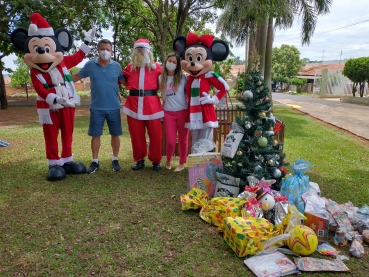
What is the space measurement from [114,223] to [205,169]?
1.24 m

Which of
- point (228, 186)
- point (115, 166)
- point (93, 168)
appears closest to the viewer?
point (228, 186)

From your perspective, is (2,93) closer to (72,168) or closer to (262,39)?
(262,39)

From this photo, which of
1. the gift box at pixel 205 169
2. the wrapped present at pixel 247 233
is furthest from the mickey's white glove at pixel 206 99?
the wrapped present at pixel 247 233

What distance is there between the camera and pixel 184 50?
4.34m

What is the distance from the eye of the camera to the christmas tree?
3438 mm

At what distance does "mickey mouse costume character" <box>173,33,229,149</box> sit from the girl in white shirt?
0.38 feet

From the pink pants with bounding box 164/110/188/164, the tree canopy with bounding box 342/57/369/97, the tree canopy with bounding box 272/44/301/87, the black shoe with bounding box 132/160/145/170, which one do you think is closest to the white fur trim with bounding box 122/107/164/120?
the pink pants with bounding box 164/110/188/164

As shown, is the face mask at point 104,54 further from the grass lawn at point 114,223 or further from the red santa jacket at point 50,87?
the grass lawn at point 114,223

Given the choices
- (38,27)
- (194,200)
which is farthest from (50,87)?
(194,200)

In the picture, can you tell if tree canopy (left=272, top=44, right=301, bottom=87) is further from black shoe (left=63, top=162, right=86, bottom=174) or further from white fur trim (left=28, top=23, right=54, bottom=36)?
white fur trim (left=28, top=23, right=54, bottom=36)

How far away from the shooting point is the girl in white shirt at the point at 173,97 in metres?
4.39

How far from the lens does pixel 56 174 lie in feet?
14.3

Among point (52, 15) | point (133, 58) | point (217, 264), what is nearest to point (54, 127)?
point (133, 58)

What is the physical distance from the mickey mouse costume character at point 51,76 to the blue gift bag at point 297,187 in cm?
291
